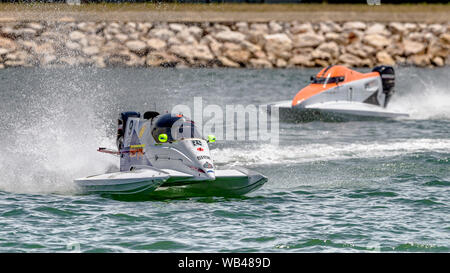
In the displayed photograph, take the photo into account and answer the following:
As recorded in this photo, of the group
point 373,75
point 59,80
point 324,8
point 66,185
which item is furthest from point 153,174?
point 324,8

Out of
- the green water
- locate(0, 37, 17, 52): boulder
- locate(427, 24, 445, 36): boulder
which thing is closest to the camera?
the green water

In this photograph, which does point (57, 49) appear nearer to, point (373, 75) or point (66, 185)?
point (373, 75)

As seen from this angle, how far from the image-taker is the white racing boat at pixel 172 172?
1320 cm

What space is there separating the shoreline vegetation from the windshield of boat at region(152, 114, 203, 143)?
91.9 feet

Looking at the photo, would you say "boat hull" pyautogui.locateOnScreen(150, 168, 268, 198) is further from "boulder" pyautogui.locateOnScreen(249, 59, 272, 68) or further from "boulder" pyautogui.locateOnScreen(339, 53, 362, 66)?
"boulder" pyautogui.locateOnScreen(339, 53, 362, 66)

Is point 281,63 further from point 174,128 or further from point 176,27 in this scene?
point 174,128

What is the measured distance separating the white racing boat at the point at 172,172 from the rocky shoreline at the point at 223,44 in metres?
28.0

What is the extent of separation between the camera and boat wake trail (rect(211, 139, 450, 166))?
18156 millimetres

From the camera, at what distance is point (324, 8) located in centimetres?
5231

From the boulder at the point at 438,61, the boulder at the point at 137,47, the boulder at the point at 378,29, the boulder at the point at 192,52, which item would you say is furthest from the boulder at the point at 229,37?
the boulder at the point at 438,61

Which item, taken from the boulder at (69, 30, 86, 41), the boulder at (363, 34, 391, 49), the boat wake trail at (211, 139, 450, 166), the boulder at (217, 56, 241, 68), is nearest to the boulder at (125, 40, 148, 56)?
the boulder at (69, 30, 86, 41)

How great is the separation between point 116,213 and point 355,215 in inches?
152

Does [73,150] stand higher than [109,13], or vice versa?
[109,13]

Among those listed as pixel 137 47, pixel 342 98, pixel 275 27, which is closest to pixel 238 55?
pixel 275 27
